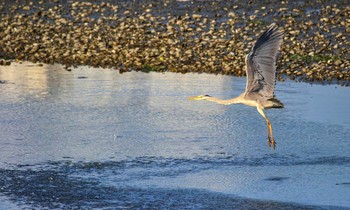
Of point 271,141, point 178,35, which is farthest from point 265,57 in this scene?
point 178,35

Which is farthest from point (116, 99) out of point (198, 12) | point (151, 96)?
point (198, 12)

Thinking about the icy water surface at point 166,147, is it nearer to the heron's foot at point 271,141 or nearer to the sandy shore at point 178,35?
the heron's foot at point 271,141

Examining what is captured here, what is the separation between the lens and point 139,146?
15.3 m

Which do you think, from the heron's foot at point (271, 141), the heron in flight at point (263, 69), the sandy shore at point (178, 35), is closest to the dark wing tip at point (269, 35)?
the heron in flight at point (263, 69)

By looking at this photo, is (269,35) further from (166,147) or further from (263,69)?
(166,147)

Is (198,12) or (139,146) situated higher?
(198,12)

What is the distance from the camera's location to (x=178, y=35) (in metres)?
25.8

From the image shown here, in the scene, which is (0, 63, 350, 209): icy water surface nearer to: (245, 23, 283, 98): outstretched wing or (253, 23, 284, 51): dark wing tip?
(245, 23, 283, 98): outstretched wing

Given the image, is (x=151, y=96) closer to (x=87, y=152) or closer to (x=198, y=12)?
(x=87, y=152)

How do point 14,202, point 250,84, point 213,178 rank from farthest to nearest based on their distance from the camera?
point 250,84 → point 213,178 → point 14,202

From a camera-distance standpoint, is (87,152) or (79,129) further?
(79,129)

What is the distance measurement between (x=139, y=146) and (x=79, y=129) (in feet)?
5.39

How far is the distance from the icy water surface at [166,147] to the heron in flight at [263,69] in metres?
0.86

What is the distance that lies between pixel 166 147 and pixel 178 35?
433 inches
